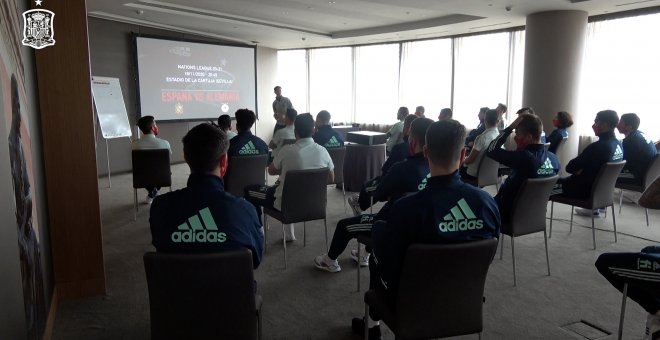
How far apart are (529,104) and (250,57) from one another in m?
6.27

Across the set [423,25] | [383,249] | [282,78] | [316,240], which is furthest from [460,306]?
[282,78]

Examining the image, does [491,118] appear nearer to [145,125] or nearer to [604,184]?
[604,184]

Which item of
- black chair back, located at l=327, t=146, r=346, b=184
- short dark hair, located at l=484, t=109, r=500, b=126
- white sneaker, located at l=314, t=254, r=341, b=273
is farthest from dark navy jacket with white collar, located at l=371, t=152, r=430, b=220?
short dark hair, located at l=484, t=109, r=500, b=126

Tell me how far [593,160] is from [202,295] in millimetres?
3830

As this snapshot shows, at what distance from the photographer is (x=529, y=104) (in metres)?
7.71

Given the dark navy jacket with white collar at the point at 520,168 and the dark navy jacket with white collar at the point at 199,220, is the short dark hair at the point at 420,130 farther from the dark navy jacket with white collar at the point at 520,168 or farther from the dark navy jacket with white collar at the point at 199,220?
the dark navy jacket with white collar at the point at 199,220

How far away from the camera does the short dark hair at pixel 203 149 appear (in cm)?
185

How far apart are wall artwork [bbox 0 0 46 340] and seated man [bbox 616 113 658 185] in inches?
201

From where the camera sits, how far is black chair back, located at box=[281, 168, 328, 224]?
3.51 metres

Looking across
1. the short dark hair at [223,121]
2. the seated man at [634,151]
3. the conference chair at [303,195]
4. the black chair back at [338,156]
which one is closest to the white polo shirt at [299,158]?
the conference chair at [303,195]

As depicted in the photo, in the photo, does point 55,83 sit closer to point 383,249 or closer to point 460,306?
point 383,249

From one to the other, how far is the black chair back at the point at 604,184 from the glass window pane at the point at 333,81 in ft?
28.6

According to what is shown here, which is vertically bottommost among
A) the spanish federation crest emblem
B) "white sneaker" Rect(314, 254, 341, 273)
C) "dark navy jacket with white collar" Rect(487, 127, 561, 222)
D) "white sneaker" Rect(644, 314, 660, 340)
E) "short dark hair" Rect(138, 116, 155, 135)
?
"white sneaker" Rect(314, 254, 341, 273)

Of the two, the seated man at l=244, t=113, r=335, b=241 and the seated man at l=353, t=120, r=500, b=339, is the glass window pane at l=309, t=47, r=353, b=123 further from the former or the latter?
the seated man at l=353, t=120, r=500, b=339
